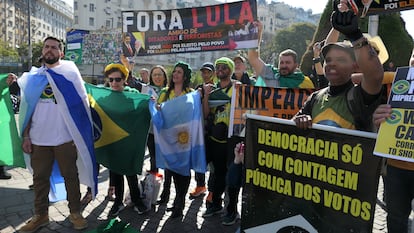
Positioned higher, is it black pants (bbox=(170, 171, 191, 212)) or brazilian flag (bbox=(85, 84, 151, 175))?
brazilian flag (bbox=(85, 84, 151, 175))

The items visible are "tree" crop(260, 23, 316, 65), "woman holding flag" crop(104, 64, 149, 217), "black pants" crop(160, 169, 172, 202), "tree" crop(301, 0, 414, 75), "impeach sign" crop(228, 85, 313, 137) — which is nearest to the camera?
"impeach sign" crop(228, 85, 313, 137)

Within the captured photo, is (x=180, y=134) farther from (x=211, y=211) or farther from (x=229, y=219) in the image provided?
(x=229, y=219)

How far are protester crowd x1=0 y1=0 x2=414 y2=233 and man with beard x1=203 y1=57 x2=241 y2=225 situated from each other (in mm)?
11

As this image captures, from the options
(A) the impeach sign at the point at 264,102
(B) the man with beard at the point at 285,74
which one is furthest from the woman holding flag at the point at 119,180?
(B) the man with beard at the point at 285,74

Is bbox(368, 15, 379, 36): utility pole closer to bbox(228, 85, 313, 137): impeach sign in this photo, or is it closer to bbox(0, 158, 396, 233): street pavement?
bbox(0, 158, 396, 233): street pavement

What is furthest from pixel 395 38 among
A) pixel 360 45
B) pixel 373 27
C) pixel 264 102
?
pixel 360 45

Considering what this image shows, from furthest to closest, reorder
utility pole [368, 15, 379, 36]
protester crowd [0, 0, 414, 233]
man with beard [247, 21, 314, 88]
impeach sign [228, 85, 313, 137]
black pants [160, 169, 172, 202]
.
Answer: utility pole [368, 15, 379, 36] < black pants [160, 169, 172, 202] < man with beard [247, 21, 314, 88] < impeach sign [228, 85, 313, 137] < protester crowd [0, 0, 414, 233]

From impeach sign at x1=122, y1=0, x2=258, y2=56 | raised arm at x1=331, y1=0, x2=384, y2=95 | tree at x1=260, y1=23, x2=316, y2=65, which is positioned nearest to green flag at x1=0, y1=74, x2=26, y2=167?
impeach sign at x1=122, y1=0, x2=258, y2=56

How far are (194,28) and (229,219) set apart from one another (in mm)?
Result: 3249

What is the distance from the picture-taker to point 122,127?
4.11 metres

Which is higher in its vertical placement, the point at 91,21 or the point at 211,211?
the point at 91,21

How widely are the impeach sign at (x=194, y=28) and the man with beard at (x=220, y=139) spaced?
1.05 metres

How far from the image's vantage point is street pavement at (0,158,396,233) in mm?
3768

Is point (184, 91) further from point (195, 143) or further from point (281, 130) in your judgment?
point (281, 130)
